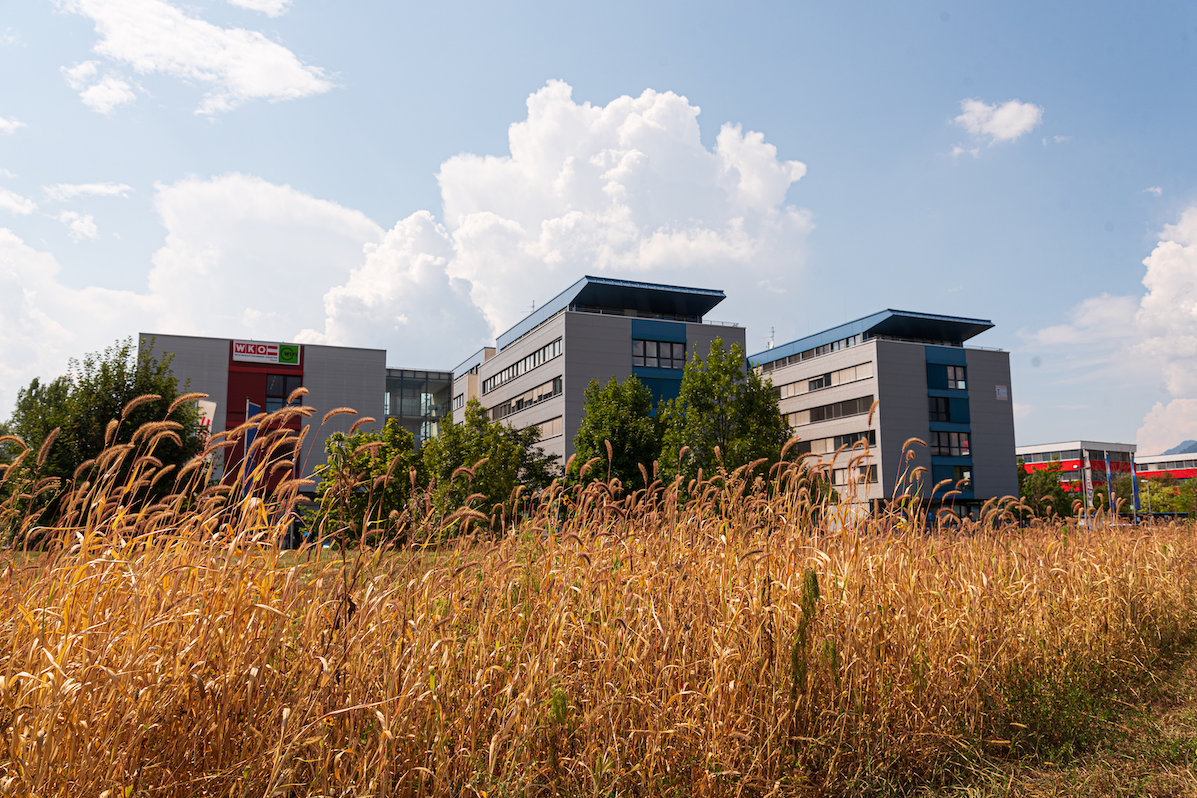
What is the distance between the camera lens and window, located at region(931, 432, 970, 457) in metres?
63.3

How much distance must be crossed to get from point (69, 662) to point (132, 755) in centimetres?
50

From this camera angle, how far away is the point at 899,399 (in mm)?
62844

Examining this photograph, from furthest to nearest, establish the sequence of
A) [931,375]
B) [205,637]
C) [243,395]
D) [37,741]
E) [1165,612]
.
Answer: [931,375]
[243,395]
[1165,612]
[205,637]
[37,741]

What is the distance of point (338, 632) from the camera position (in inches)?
141

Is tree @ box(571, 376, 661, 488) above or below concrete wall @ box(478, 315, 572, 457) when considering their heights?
below

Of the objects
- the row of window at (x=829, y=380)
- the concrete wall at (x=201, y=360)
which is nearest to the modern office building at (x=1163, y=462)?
the row of window at (x=829, y=380)

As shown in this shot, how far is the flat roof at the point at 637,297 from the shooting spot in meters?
63.7

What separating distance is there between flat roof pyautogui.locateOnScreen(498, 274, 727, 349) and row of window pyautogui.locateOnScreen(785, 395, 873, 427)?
14550 mm

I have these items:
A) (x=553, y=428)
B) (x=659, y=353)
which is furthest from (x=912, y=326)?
(x=553, y=428)

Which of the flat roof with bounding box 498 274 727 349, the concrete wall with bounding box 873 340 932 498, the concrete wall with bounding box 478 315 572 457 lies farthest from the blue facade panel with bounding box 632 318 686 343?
the concrete wall with bounding box 873 340 932 498

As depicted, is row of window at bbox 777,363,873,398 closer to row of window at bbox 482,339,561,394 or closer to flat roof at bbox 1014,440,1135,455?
row of window at bbox 482,339,561,394

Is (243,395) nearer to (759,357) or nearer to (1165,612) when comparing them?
(759,357)

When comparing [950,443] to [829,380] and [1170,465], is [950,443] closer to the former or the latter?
[829,380]

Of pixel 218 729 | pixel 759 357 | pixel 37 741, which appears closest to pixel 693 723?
pixel 218 729
